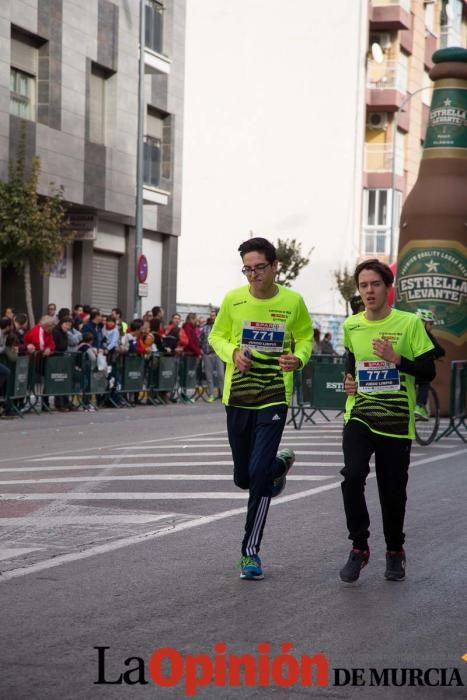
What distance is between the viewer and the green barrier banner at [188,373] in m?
28.6

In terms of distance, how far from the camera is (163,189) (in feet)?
132

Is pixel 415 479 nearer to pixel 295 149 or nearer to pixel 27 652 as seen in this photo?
pixel 27 652

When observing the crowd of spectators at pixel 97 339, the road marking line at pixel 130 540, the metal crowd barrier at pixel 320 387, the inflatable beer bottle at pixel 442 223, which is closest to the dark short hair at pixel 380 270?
the road marking line at pixel 130 540

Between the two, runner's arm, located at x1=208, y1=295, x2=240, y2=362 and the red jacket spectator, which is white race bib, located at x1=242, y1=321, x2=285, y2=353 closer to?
runner's arm, located at x1=208, y1=295, x2=240, y2=362

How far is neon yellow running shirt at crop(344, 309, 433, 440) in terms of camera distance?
7559 mm

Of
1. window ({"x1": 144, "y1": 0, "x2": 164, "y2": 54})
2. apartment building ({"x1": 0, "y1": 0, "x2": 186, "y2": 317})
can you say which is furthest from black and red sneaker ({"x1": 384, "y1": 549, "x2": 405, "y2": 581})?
window ({"x1": 144, "y1": 0, "x2": 164, "y2": 54})

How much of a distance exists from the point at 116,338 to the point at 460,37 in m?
52.1

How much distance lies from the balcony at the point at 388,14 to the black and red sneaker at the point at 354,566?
55667 mm

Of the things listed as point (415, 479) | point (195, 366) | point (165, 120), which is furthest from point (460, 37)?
point (415, 479)

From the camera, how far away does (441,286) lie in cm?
2302

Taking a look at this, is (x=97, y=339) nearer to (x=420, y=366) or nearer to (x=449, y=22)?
(x=420, y=366)

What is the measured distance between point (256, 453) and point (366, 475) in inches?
24.7

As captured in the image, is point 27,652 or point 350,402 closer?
point 27,652

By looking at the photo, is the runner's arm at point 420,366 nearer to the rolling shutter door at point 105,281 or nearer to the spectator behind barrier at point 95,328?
the spectator behind barrier at point 95,328
